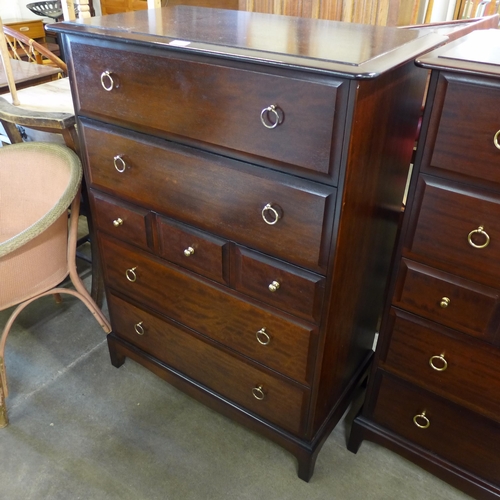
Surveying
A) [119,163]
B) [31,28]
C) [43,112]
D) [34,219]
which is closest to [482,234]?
[119,163]

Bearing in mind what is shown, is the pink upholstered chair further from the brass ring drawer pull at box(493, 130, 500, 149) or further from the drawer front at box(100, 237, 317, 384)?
the brass ring drawer pull at box(493, 130, 500, 149)

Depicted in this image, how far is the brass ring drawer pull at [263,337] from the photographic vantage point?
1.15m

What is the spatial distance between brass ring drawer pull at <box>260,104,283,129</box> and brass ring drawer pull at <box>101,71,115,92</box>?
0.40 m

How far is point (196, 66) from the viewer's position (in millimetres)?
921

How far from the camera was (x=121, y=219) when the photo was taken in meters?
1.29

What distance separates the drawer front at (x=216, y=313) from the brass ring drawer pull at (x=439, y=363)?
271mm

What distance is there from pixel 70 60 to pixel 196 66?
39 cm

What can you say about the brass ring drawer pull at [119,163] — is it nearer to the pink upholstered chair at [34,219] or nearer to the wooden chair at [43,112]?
the pink upholstered chair at [34,219]

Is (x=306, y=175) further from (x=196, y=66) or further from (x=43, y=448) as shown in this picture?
(x=43, y=448)

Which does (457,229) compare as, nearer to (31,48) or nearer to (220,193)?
(220,193)

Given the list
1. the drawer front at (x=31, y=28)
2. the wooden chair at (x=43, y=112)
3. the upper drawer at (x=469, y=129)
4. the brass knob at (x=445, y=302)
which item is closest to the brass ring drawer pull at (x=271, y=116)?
the upper drawer at (x=469, y=129)

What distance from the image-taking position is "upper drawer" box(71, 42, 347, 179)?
0.82m

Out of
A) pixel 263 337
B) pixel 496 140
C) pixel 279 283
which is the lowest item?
pixel 263 337

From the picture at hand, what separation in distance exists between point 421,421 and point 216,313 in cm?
58
